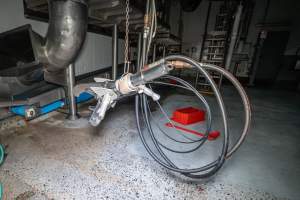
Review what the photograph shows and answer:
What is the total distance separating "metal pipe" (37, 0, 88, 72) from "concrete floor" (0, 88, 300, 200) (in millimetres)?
769

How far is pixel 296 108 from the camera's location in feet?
10.2

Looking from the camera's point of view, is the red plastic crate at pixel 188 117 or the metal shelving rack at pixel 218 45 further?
the metal shelving rack at pixel 218 45

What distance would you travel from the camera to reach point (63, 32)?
3.89 ft

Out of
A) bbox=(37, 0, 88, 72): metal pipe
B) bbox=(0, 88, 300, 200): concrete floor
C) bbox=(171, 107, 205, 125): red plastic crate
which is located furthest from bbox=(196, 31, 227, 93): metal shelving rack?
bbox=(37, 0, 88, 72): metal pipe

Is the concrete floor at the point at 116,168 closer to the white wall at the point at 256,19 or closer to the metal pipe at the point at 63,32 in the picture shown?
the metal pipe at the point at 63,32

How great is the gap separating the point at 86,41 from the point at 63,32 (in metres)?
1.71

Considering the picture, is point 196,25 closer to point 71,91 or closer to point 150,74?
point 71,91

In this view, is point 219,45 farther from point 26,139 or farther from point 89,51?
point 26,139

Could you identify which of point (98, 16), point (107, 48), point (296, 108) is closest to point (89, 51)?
point (107, 48)

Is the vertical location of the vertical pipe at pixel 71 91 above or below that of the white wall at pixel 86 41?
below

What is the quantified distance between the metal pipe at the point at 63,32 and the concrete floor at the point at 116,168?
2.52 ft

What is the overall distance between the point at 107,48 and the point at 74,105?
78.1 inches

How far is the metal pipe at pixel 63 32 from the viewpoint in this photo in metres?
1.16

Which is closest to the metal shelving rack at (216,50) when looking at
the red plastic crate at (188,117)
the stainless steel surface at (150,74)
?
the red plastic crate at (188,117)
